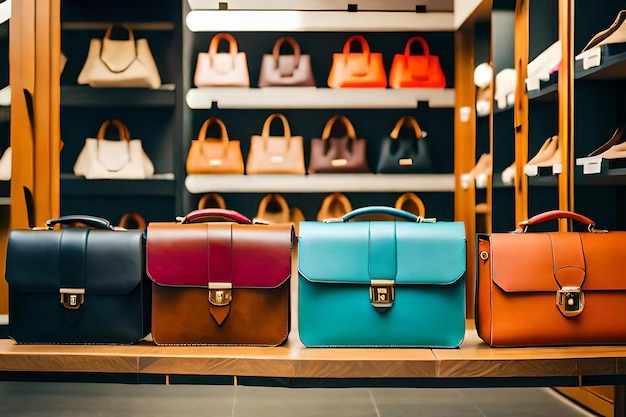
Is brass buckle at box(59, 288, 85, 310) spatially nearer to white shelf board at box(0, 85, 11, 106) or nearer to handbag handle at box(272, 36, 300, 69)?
white shelf board at box(0, 85, 11, 106)

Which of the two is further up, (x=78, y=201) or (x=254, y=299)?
(x=78, y=201)

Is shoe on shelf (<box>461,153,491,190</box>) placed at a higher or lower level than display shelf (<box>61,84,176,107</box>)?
lower

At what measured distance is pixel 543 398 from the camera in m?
3.12

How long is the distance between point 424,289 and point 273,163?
2.39 m

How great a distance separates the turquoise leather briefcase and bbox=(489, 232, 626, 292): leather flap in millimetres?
97

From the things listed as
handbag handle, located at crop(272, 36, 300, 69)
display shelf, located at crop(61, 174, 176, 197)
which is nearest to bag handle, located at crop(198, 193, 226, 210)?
display shelf, located at crop(61, 174, 176, 197)

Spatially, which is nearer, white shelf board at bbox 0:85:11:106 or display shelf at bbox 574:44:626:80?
display shelf at bbox 574:44:626:80

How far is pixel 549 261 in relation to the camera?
1614 mm

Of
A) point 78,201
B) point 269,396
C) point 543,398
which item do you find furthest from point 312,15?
point 543,398

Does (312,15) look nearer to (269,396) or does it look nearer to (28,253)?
(269,396)

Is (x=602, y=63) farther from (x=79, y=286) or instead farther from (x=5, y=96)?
(x=5, y=96)

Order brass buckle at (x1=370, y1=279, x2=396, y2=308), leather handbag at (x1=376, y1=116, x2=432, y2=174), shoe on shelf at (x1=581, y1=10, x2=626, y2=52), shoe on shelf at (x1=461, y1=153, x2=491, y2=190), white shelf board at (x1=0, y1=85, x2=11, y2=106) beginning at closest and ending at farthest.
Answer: brass buckle at (x1=370, y1=279, x2=396, y2=308) → shoe on shelf at (x1=581, y1=10, x2=626, y2=52) → white shelf board at (x1=0, y1=85, x2=11, y2=106) → shoe on shelf at (x1=461, y1=153, x2=491, y2=190) → leather handbag at (x1=376, y1=116, x2=432, y2=174)

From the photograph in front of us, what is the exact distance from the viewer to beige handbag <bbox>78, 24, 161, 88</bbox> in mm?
3818

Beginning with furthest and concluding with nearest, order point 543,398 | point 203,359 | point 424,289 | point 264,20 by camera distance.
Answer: point 264,20, point 543,398, point 424,289, point 203,359
